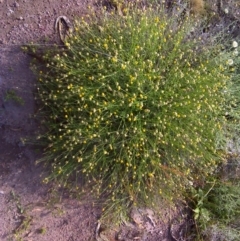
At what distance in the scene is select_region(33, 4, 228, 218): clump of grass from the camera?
2301 mm

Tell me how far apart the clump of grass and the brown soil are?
0.17m

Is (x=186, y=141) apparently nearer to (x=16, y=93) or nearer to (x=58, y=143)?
(x=58, y=143)

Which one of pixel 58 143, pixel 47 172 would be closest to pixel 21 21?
pixel 58 143

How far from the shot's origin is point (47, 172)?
8.79 ft

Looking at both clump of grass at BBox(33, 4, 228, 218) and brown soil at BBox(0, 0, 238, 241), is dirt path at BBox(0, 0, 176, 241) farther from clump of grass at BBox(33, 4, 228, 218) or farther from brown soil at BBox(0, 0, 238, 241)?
clump of grass at BBox(33, 4, 228, 218)

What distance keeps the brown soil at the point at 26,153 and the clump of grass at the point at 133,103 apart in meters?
0.17

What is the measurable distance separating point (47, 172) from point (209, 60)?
1419 millimetres

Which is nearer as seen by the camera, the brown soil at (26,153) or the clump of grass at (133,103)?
the clump of grass at (133,103)

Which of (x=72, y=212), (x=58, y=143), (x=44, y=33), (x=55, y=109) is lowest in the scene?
(x=72, y=212)

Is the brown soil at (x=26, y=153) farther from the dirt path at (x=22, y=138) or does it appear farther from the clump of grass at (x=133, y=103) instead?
the clump of grass at (x=133, y=103)

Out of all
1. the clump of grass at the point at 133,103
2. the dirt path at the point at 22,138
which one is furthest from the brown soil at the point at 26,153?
the clump of grass at the point at 133,103

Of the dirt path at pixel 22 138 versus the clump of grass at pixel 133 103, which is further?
the dirt path at pixel 22 138

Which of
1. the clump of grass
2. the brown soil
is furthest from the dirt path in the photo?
the clump of grass

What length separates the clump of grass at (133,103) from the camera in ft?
7.55
